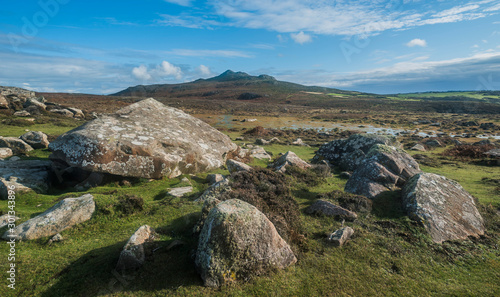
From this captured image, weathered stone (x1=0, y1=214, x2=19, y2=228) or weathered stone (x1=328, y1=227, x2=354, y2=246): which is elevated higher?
weathered stone (x1=0, y1=214, x2=19, y2=228)

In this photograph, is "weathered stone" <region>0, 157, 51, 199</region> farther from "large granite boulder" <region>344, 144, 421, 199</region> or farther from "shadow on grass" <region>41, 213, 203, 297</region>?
"large granite boulder" <region>344, 144, 421, 199</region>

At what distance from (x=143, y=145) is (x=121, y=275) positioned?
781cm

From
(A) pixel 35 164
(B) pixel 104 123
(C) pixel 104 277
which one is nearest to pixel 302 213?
(C) pixel 104 277

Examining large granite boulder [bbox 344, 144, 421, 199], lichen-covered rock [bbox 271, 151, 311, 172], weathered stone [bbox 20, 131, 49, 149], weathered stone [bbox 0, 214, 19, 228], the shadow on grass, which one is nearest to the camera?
the shadow on grass

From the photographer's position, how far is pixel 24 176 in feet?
35.4

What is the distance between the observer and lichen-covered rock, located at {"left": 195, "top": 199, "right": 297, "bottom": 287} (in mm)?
5188

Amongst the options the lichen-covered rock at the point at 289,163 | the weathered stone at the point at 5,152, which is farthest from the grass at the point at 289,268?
the weathered stone at the point at 5,152

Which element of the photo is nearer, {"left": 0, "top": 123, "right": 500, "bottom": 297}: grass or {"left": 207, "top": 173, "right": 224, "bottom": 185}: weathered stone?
{"left": 0, "top": 123, "right": 500, "bottom": 297}: grass

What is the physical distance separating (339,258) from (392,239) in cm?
219

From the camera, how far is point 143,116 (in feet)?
48.5

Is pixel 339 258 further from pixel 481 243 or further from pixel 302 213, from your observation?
pixel 481 243

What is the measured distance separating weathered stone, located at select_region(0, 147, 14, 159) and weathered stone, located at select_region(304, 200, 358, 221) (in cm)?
1672

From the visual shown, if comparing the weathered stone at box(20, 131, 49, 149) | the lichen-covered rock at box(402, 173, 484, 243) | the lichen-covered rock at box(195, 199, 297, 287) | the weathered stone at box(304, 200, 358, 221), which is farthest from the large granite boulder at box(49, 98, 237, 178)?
the lichen-covered rock at box(402, 173, 484, 243)

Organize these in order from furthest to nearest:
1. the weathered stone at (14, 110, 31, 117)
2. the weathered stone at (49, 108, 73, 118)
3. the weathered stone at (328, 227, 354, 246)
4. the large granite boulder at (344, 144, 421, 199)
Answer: the weathered stone at (49, 108, 73, 118) < the weathered stone at (14, 110, 31, 117) < the large granite boulder at (344, 144, 421, 199) < the weathered stone at (328, 227, 354, 246)
